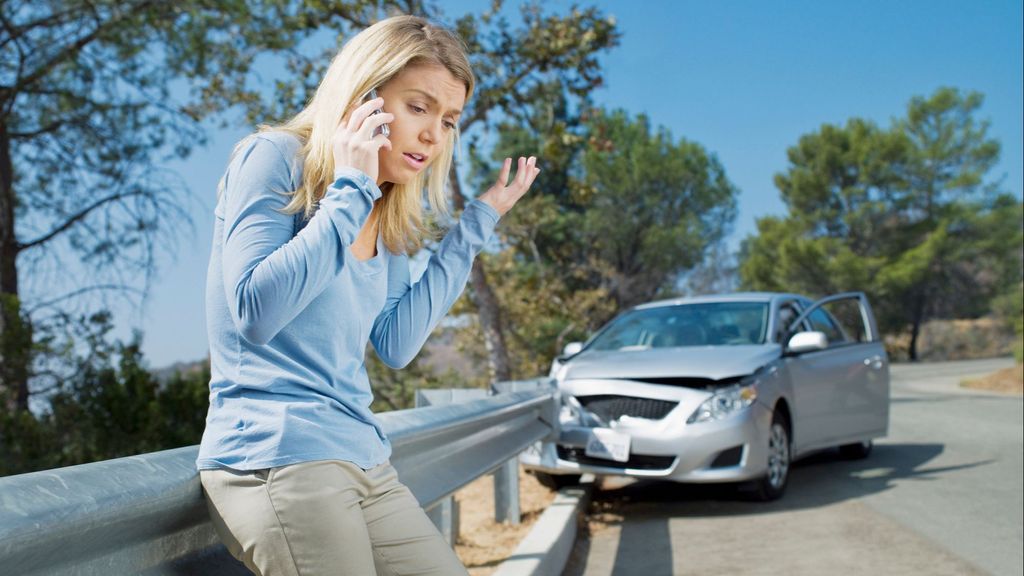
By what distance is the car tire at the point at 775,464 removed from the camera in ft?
24.8

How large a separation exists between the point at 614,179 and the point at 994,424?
34.1 m

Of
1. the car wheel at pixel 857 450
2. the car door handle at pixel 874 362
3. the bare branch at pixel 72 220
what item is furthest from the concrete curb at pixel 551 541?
the bare branch at pixel 72 220

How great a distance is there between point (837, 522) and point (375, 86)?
5454mm

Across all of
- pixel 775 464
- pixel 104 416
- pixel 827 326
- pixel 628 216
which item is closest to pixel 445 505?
pixel 775 464

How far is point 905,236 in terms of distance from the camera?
5312 cm

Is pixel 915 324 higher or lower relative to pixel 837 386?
higher

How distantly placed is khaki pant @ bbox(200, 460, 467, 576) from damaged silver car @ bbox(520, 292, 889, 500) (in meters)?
5.36

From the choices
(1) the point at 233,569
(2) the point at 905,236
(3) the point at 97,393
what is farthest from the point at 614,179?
(1) the point at 233,569

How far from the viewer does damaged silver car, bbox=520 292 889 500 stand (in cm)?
720

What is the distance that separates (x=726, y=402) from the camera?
734 cm

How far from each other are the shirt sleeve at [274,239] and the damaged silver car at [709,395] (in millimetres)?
5484

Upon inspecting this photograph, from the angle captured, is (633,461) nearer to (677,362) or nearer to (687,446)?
(687,446)

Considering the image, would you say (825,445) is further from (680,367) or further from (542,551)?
(542,551)

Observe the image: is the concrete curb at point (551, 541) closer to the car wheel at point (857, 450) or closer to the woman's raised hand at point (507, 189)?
the woman's raised hand at point (507, 189)
